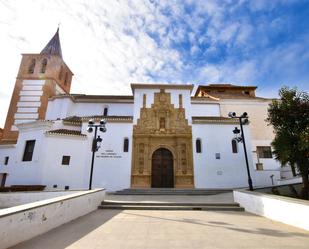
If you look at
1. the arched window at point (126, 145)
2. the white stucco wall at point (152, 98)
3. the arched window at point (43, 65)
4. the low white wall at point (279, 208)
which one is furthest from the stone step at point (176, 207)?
the arched window at point (43, 65)

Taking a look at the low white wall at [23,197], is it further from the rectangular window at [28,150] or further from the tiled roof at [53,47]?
the tiled roof at [53,47]

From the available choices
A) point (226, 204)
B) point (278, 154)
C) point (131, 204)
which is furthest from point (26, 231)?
point (278, 154)

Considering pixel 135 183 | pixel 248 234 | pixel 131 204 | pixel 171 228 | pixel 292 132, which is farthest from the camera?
pixel 135 183

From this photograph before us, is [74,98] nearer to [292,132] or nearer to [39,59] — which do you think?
[39,59]

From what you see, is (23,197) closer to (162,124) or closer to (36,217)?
(36,217)

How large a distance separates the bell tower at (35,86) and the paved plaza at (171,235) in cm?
2216

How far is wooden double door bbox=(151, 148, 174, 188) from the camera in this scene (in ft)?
53.0

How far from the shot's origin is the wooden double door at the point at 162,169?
16.2 m

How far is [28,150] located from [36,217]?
14.1 m

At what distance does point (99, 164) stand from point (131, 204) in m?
8.27

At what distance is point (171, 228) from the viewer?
204 inches

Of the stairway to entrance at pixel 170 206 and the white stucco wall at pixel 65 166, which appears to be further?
the white stucco wall at pixel 65 166

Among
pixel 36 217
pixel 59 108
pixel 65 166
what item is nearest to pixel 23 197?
pixel 65 166

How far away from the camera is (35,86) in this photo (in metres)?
24.5
